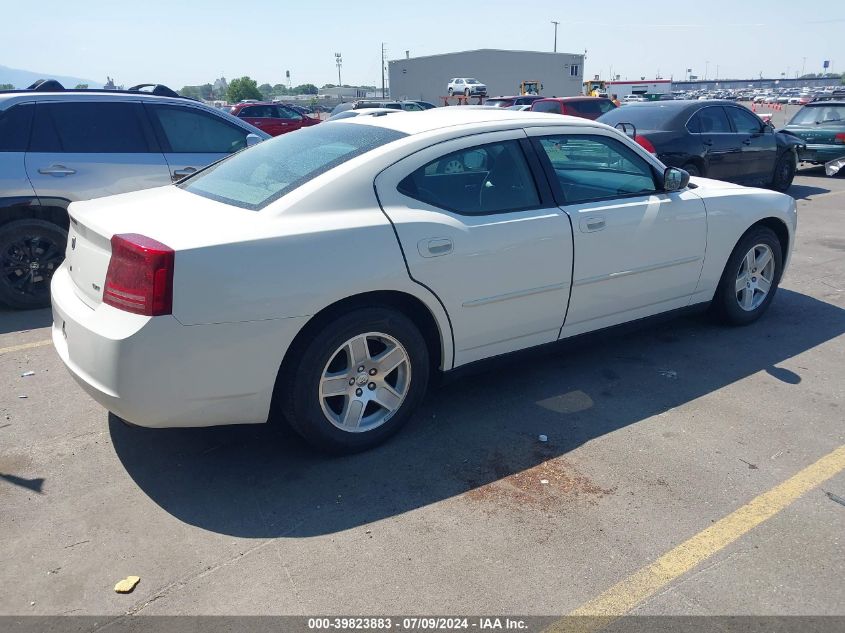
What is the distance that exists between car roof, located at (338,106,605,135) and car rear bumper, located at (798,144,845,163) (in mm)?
11979

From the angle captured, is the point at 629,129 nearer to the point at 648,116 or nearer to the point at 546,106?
the point at 648,116

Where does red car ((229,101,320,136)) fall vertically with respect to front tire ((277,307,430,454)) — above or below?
above

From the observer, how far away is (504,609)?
2.55m

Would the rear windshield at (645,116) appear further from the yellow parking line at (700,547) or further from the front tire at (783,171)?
the yellow parking line at (700,547)

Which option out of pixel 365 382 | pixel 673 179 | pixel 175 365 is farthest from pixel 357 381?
pixel 673 179

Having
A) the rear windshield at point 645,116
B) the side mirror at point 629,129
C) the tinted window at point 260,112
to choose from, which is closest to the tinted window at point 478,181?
the side mirror at point 629,129

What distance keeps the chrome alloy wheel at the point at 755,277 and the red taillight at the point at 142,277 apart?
412cm

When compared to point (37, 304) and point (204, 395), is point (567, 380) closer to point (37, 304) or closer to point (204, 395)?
point (204, 395)

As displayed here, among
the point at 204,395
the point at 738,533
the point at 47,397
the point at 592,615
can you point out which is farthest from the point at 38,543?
the point at 738,533

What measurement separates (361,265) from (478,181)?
96cm

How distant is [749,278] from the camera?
5395 millimetres

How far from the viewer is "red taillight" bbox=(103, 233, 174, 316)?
2.93 meters

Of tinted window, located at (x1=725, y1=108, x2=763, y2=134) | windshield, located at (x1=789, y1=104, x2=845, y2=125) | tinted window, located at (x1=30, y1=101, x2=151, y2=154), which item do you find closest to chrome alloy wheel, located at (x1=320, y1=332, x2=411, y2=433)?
tinted window, located at (x1=30, y1=101, x2=151, y2=154)

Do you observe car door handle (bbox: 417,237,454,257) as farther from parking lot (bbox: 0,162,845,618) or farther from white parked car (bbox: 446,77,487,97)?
white parked car (bbox: 446,77,487,97)
